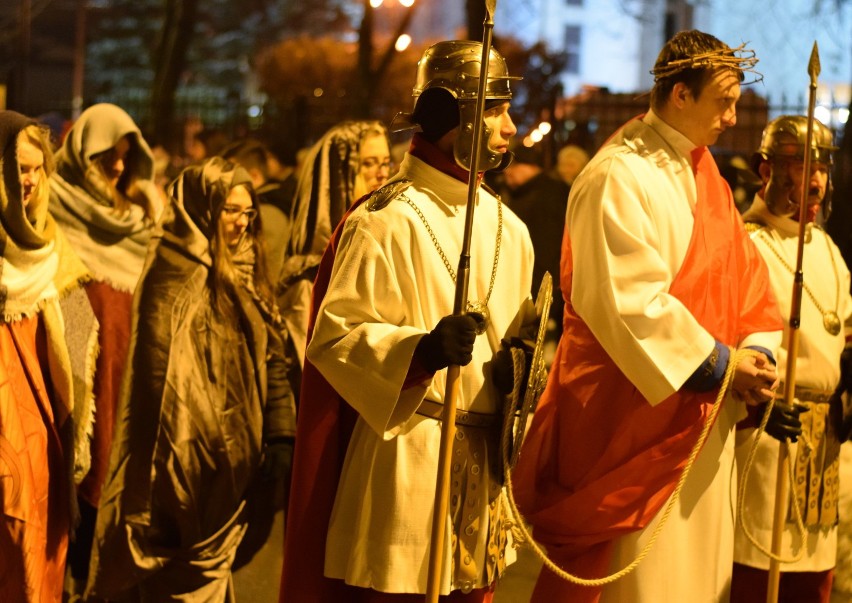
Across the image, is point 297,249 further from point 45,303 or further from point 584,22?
point 584,22

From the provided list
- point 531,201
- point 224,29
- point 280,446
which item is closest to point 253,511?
point 280,446

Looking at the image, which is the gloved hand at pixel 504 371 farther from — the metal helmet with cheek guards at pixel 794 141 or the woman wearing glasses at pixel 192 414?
the metal helmet with cheek guards at pixel 794 141

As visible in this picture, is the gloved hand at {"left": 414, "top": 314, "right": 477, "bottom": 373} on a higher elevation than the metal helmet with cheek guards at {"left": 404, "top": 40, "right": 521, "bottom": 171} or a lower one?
lower

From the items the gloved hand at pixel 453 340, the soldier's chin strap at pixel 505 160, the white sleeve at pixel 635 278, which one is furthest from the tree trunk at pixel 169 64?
the gloved hand at pixel 453 340

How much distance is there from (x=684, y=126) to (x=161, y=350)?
228 cm

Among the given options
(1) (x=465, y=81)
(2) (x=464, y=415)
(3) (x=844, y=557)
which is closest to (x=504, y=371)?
(2) (x=464, y=415)

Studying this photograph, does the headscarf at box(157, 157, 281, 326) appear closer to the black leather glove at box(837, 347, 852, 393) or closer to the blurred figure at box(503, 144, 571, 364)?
the black leather glove at box(837, 347, 852, 393)

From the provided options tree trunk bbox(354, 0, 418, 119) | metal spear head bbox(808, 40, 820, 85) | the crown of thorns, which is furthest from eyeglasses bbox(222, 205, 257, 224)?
tree trunk bbox(354, 0, 418, 119)

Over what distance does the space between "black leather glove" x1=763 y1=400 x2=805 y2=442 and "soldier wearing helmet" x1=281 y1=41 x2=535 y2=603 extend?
48.5 inches

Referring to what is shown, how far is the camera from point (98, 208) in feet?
24.1

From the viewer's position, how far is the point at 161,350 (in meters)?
5.95

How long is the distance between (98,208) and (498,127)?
11.3ft

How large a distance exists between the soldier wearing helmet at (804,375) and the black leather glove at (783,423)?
0.52 meters

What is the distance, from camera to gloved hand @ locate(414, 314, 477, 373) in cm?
398
